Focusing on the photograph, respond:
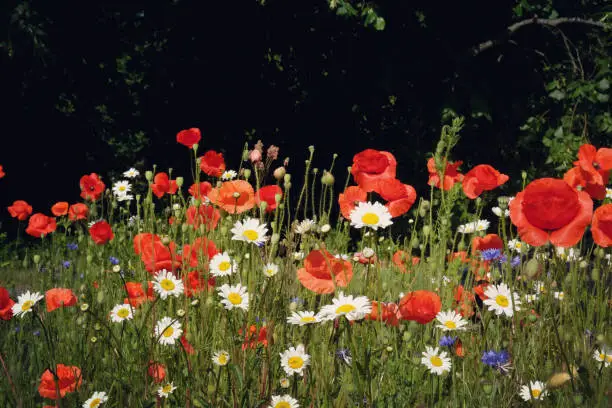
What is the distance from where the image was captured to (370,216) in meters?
1.61

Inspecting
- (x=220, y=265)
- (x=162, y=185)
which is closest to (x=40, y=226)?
(x=162, y=185)

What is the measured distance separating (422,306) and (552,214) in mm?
353

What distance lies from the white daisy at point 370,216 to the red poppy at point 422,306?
0.18 m

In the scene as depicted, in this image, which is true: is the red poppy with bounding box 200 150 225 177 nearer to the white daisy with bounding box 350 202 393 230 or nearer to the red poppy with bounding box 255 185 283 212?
the red poppy with bounding box 255 185 283 212

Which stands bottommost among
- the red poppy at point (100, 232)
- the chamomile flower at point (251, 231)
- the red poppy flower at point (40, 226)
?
the red poppy flower at point (40, 226)

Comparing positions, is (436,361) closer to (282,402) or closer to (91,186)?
(282,402)

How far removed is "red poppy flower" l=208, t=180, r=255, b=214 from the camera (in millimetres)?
1956

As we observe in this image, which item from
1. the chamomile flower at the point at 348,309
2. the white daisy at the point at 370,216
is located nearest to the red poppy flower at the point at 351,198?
the white daisy at the point at 370,216

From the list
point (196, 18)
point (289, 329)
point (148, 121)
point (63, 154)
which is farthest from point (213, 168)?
point (63, 154)

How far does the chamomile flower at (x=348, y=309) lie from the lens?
1.35 metres

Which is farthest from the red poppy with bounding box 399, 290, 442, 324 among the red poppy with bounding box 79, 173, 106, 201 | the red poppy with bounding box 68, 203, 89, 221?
the red poppy with bounding box 79, 173, 106, 201

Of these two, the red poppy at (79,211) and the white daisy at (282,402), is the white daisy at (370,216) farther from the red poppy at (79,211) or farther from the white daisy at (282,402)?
the red poppy at (79,211)

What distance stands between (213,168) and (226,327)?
2.88 feet

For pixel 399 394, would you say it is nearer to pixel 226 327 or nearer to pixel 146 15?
pixel 226 327
